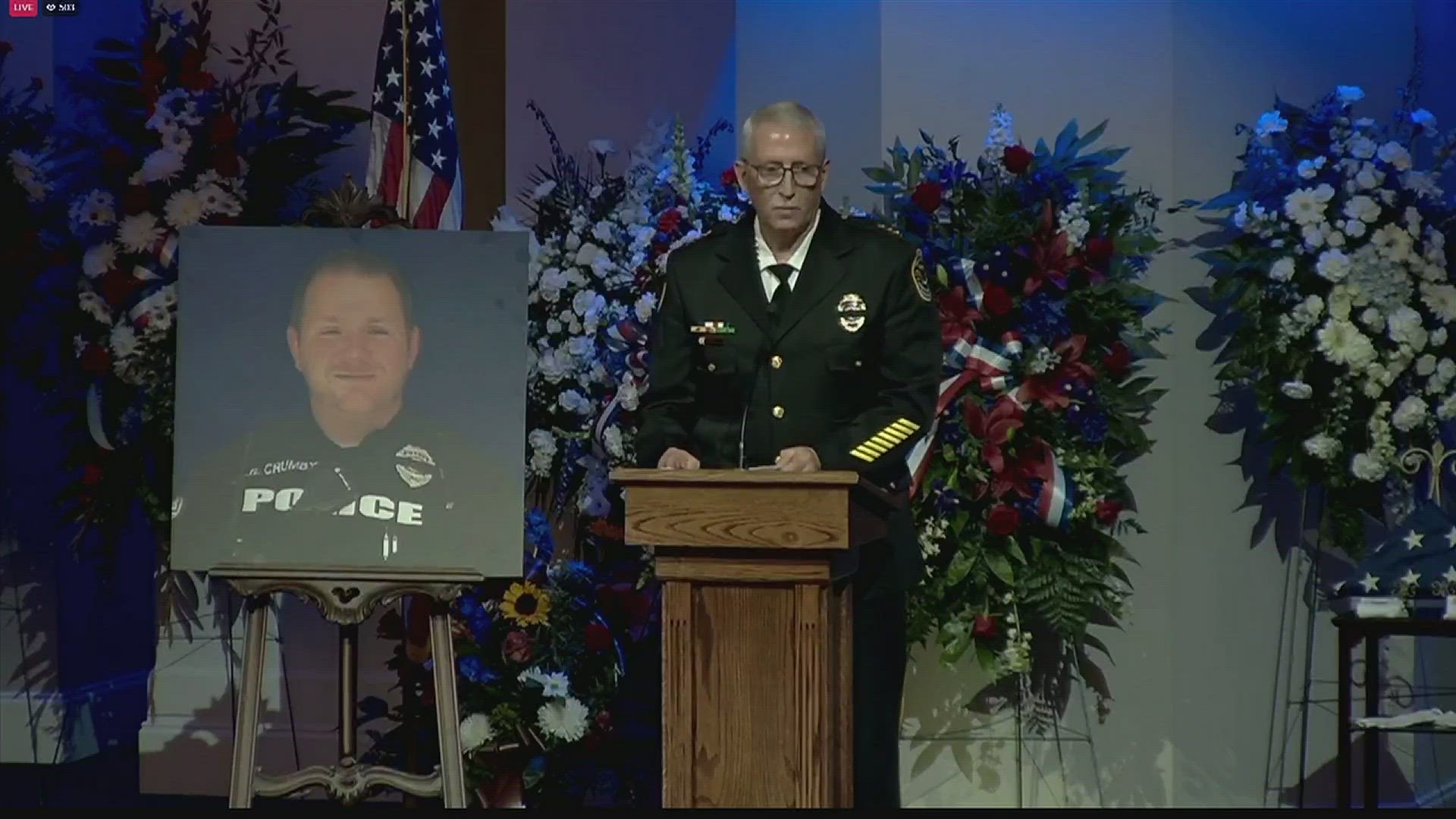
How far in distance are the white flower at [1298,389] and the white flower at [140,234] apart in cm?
318

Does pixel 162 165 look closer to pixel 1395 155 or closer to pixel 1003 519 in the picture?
pixel 1003 519

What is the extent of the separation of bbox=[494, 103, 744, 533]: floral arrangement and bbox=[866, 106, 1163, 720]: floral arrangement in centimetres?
62

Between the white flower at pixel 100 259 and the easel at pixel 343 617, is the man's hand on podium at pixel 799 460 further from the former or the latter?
the white flower at pixel 100 259

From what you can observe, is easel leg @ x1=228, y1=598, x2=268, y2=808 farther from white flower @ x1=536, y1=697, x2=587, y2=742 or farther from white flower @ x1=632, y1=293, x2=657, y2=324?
white flower @ x1=632, y1=293, x2=657, y2=324

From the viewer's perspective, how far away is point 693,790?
287cm

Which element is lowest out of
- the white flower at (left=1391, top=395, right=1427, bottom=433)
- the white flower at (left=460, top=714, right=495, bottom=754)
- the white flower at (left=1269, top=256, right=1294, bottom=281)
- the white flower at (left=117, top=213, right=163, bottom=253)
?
the white flower at (left=460, top=714, right=495, bottom=754)

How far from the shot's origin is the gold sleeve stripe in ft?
10.6

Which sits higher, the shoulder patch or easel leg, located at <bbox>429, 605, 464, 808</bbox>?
the shoulder patch

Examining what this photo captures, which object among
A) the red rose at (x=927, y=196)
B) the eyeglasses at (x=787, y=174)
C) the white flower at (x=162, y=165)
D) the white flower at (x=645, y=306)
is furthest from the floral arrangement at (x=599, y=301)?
the eyeglasses at (x=787, y=174)

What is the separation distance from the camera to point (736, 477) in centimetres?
289

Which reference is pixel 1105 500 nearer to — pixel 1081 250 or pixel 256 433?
pixel 1081 250

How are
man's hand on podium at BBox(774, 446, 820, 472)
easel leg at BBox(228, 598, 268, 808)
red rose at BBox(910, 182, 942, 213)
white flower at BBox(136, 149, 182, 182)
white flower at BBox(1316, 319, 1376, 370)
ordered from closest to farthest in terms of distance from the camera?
man's hand on podium at BBox(774, 446, 820, 472), easel leg at BBox(228, 598, 268, 808), white flower at BBox(1316, 319, 1376, 370), red rose at BBox(910, 182, 942, 213), white flower at BBox(136, 149, 182, 182)

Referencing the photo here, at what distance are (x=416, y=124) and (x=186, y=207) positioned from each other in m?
0.73

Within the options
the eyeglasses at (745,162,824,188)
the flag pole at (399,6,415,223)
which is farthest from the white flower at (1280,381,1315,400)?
the flag pole at (399,6,415,223)
